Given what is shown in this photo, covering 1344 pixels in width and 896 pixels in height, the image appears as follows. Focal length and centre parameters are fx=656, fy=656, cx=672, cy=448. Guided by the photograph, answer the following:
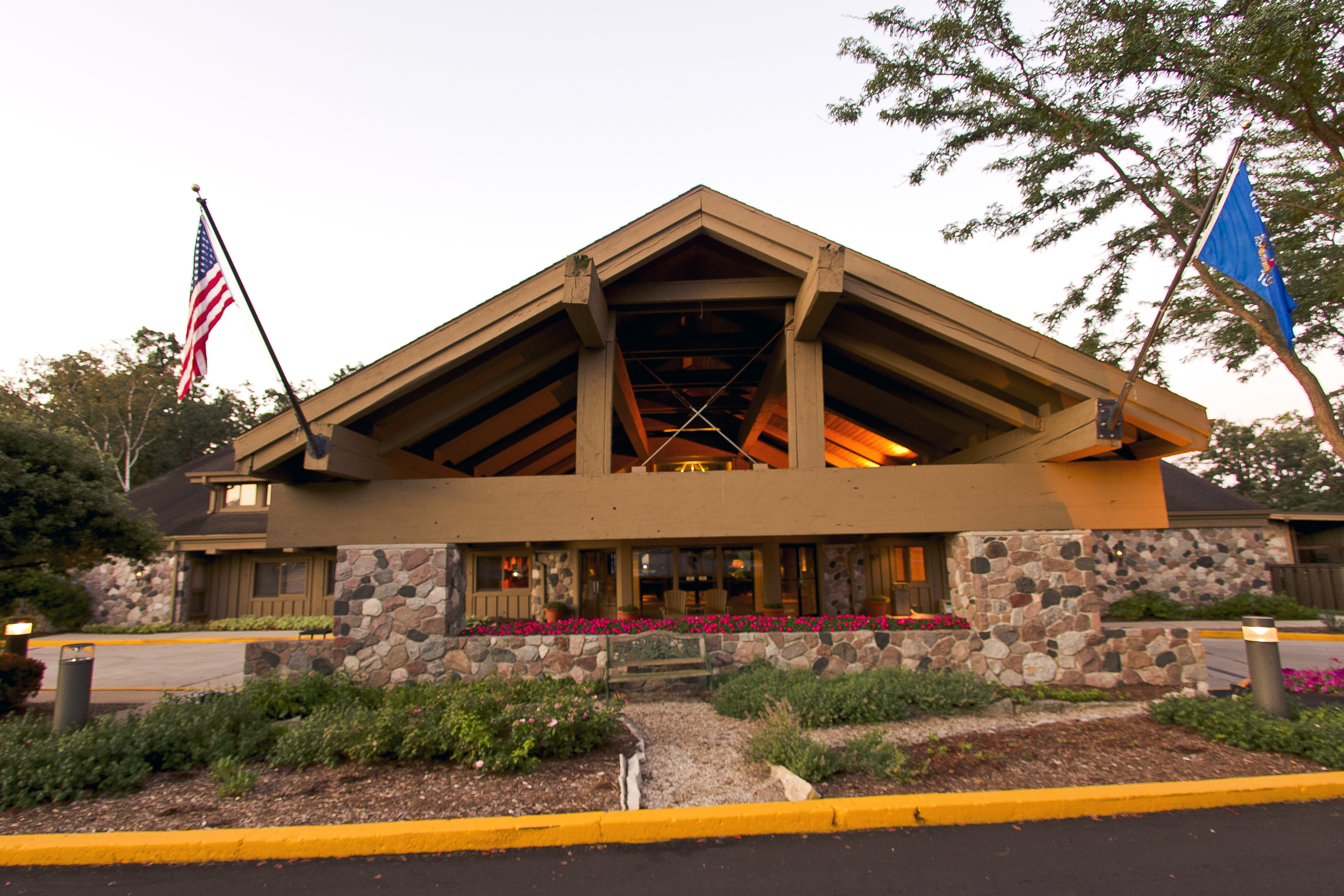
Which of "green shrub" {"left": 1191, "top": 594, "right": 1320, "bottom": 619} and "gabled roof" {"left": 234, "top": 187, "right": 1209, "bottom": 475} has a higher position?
"gabled roof" {"left": 234, "top": 187, "right": 1209, "bottom": 475}

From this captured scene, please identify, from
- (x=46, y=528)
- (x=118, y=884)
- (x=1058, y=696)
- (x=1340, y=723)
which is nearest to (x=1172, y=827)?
(x=1340, y=723)

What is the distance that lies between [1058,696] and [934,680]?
158 centimetres

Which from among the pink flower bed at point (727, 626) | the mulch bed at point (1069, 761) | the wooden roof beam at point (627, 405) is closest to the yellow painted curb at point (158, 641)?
the wooden roof beam at point (627, 405)

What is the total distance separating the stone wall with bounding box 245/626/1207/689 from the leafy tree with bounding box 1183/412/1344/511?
3239cm

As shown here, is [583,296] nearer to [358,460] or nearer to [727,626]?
[358,460]

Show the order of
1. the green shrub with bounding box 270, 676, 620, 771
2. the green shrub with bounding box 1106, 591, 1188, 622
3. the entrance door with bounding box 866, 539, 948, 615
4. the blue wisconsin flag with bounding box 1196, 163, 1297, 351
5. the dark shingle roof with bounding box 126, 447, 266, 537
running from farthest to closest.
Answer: the dark shingle roof with bounding box 126, 447, 266, 537, the green shrub with bounding box 1106, 591, 1188, 622, the entrance door with bounding box 866, 539, 948, 615, the blue wisconsin flag with bounding box 1196, 163, 1297, 351, the green shrub with bounding box 270, 676, 620, 771

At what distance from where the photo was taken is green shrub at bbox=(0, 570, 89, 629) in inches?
643

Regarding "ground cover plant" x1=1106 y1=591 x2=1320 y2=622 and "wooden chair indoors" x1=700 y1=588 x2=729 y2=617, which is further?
"ground cover plant" x1=1106 y1=591 x2=1320 y2=622

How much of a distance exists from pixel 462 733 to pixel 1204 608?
19.5 m

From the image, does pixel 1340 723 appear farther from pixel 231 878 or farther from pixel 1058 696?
pixel 231 878

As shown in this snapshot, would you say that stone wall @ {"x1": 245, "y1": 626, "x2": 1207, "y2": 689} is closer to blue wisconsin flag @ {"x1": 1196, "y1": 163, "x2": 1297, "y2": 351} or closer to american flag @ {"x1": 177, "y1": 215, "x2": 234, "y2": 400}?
american flag @ {"x1": 177, "y1": 215, "x2": 234, "y2": 400}

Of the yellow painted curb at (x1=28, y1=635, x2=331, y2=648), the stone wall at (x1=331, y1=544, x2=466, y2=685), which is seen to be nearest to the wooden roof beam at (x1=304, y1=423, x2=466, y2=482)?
the stone wall at (x1=331, y1=544, x2=466, y2=685)

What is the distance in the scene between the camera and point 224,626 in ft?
57.5

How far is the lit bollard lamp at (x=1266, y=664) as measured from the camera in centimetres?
584
